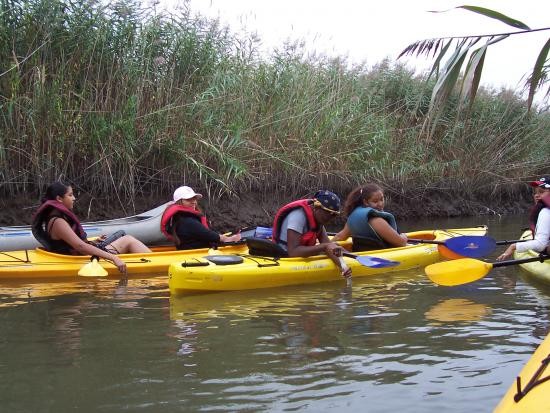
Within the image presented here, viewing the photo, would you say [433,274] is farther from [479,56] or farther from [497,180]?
[497,180]

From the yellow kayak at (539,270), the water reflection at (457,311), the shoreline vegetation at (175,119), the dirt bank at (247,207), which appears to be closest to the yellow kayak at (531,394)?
the water reflection at (457,311)

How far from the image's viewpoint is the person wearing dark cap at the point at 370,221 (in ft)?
21.4

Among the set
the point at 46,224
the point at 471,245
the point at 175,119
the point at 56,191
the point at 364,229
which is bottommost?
the point at 471,245

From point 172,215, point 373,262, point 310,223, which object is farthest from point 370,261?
point 172,215

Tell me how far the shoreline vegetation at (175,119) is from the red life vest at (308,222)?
5.24 feet

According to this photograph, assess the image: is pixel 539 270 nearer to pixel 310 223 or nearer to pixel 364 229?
pixel 364 229

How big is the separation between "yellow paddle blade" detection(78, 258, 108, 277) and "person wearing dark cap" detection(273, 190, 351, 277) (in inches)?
62.7

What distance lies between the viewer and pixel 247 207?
937cm

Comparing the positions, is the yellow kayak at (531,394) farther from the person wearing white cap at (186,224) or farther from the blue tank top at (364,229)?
the person wearing white cap at (186,224)

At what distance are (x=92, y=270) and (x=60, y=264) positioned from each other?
494 millimetres

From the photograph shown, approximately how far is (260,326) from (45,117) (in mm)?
4376

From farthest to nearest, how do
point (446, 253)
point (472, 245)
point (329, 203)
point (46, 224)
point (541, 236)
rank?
1. point (446, 253)
2. point (472, 245)
3. point (46, 224)
4. point (329, 203)
5. point (541, 236)

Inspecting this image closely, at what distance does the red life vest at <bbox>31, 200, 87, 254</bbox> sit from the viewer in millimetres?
6035

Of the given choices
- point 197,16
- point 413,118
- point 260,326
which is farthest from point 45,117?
point 413,118
